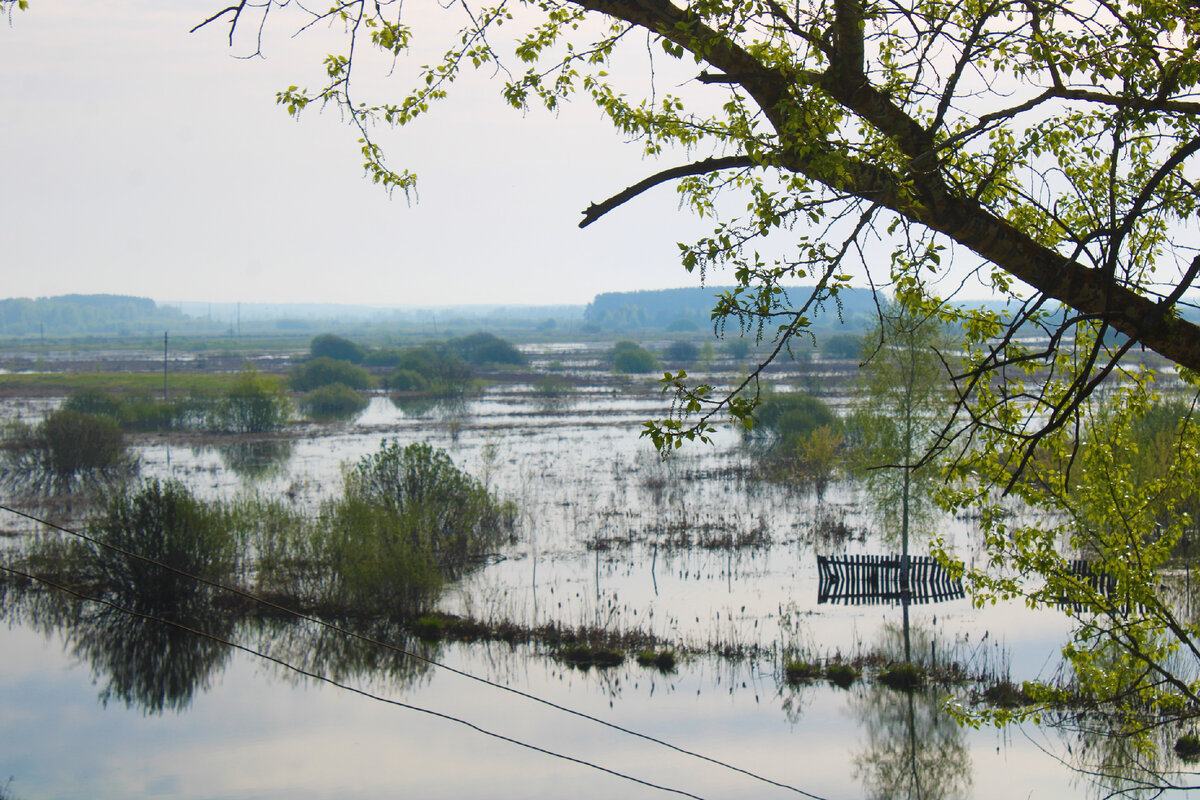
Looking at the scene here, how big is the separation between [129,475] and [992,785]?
111 feet

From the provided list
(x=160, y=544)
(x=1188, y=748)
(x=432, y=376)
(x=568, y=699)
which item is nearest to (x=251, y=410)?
(x=432, y=376)

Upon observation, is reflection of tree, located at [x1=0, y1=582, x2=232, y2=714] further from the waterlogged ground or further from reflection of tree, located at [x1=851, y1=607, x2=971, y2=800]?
reflection of tree, located at [x1=851, y1=607, x2=971, y2=800]

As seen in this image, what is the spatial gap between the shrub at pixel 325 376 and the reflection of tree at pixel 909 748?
201 feet

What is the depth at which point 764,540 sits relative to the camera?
30.8 metres

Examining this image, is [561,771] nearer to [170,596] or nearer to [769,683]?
[769,683]

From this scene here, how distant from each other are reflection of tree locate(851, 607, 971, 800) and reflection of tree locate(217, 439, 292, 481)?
89.9 feet

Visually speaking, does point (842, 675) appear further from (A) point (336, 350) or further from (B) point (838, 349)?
(B) point (838, 349)

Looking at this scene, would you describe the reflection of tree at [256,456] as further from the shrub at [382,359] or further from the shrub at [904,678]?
the shrub at [382,359]

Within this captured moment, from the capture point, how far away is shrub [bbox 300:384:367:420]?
210 ft

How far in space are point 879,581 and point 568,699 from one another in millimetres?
10514

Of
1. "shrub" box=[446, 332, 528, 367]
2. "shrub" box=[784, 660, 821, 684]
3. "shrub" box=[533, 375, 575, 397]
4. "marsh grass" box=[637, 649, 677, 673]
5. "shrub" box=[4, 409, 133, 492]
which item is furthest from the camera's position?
"shrub" box=[446, 332, 528, 367]

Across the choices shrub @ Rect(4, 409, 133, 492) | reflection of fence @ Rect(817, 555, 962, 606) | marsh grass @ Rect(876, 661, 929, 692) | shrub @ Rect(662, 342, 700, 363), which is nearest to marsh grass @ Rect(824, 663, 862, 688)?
marsh grass @ Rect(876, 661, 929, 692)

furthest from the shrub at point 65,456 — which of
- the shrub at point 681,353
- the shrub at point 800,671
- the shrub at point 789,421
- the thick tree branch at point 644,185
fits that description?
the shrub at point 681,353

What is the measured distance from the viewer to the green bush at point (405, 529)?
962 inches
